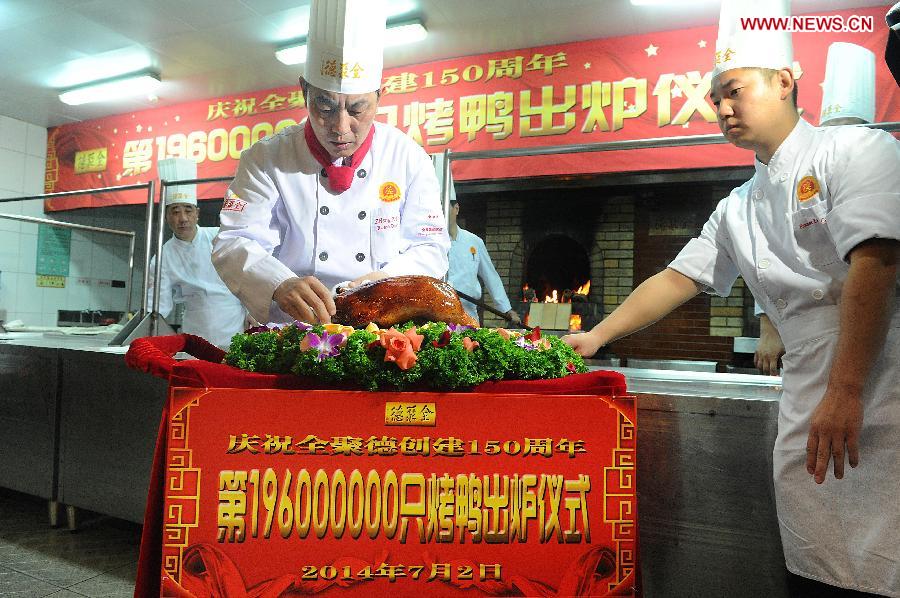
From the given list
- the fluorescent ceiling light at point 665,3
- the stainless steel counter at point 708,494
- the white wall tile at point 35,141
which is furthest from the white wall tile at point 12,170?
the stainless steel counter at point 708,494

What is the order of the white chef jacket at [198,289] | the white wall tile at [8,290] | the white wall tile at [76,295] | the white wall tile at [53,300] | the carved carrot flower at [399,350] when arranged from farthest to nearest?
the white wall tile at [76,295] → the white wall tile at [53,300] → the white wall tile at [8,290] → the white chef jacket at [198,289] → the carved carrot flower at [399,350]

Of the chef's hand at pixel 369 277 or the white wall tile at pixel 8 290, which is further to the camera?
the white wall tile at pixel 8 290

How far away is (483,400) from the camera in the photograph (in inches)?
38.1

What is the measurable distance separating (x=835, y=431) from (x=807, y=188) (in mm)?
417

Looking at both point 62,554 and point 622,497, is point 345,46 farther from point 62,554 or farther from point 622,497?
point 62,554

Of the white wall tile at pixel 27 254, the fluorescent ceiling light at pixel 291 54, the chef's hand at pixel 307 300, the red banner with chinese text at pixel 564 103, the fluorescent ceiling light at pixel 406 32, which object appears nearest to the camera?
the chef's hand at pixel 307 300

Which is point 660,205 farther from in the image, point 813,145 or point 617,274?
point 813,145

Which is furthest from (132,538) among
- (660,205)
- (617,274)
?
(660,205)

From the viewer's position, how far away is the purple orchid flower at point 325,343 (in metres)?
0.97

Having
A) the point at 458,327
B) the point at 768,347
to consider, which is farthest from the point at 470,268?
the point at 458,327

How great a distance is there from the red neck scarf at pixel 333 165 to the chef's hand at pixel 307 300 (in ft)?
1.04

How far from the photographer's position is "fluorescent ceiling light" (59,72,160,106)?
5.62 metres

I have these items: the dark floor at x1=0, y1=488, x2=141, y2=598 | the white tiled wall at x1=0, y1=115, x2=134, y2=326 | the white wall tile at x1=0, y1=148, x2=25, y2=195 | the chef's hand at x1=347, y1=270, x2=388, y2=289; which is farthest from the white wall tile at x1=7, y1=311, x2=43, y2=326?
the chef's hand at x1=347, y1=270, x2=388, y2=289

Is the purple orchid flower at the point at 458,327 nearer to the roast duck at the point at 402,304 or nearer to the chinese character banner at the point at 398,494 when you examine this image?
the roast duck at the point at 402,304
